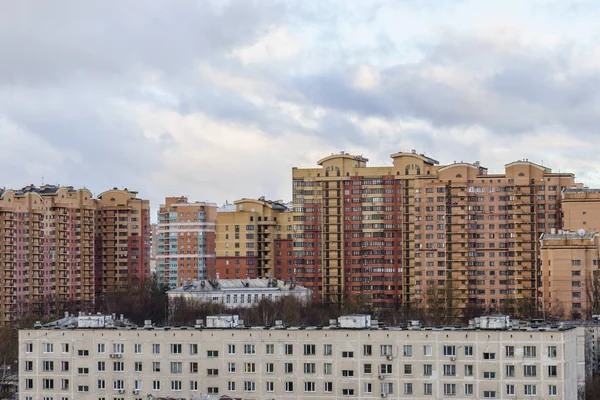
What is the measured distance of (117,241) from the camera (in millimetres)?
83938

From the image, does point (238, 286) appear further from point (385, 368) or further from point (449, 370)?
point (449, 370)

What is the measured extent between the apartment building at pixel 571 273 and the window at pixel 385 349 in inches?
1175

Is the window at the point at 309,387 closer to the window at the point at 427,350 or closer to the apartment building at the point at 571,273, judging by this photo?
the window at the point at 427,350

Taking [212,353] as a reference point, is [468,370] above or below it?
below

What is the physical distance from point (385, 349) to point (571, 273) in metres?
31.4

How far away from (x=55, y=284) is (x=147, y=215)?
14127 millimetres

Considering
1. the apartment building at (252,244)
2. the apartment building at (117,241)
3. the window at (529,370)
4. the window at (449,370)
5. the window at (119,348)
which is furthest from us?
the apartment building at (117,241)

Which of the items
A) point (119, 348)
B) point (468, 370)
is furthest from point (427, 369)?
point (119, 348)

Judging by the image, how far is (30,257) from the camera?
70.5m

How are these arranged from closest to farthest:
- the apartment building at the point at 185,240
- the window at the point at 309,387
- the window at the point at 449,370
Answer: the window at the point at 449,370 < the window at the point at 309,387 < the apartment building at the point at 185,240

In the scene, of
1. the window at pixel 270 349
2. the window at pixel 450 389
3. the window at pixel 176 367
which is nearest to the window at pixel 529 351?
the window at pixel 450 389

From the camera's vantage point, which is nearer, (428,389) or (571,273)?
(428,389)

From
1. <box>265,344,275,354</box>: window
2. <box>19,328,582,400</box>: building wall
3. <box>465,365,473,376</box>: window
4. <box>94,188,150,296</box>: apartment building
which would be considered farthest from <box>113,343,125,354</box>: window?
<box>94,188,150,296</box>: apartment building

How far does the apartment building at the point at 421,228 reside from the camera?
65.9 metres
